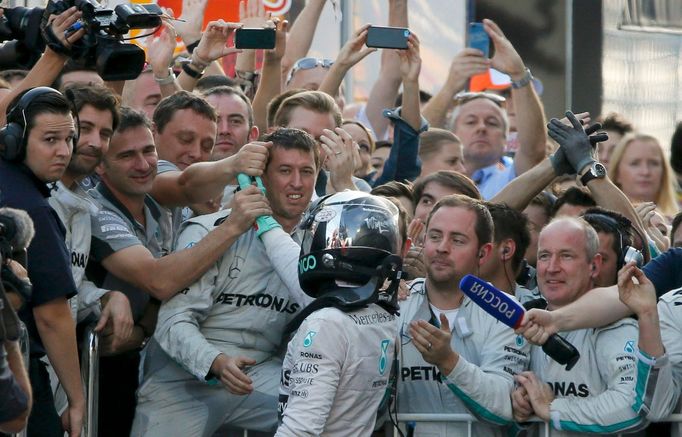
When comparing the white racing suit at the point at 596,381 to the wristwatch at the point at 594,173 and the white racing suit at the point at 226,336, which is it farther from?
the wristwatch at the point at 594,173

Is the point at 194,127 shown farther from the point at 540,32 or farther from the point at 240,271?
the point at 540,32

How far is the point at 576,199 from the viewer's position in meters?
8.08

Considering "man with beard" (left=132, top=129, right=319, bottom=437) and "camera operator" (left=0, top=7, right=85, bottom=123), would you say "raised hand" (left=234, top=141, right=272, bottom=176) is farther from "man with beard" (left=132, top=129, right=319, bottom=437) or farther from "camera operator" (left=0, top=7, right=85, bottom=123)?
"camera operator" (left=0, top=7, right=85, bottom=123)

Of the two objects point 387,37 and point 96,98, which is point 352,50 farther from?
point 96,98

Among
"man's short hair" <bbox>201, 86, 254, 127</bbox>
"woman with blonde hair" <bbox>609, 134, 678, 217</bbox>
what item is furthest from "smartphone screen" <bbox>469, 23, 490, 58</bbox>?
"man's short hair" <bbox>201, 86, 254, 127</bbox>

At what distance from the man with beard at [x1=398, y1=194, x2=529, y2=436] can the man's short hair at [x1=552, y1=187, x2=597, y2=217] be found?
1343 mm

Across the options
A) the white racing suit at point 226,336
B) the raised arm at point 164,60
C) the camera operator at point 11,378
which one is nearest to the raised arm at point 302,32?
the raised arm at point 164,60

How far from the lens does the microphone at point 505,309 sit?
6.00 metres

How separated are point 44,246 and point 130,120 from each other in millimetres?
1267

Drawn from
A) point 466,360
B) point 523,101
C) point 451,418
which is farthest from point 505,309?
point 523,101

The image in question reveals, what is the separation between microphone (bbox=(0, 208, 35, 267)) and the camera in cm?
521

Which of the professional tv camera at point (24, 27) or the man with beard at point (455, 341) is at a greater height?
the professional tv camera at point (24, 27)

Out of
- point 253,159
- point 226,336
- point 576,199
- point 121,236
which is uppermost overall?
point 253,159

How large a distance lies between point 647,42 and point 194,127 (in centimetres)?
539
